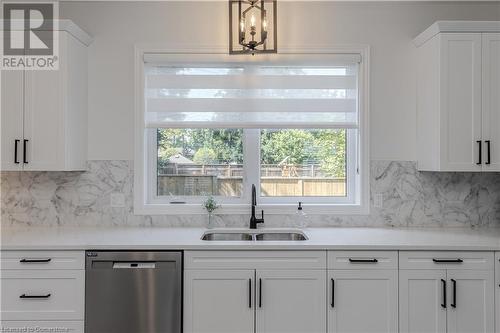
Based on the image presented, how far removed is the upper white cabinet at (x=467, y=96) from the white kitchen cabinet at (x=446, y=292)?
2.14 ft

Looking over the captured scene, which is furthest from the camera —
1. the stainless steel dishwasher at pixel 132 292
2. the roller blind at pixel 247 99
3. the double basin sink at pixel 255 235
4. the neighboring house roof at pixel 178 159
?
the neighboring house roof at pixel 178 159

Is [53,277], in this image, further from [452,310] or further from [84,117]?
[452,310]

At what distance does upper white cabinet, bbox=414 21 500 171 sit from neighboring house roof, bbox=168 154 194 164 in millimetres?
1875

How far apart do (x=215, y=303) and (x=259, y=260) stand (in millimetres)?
375

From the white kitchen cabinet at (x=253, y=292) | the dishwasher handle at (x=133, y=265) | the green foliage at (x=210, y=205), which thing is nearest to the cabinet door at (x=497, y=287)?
the white kitchen cabinet at (x=253, y=292)

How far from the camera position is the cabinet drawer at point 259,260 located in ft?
7.12

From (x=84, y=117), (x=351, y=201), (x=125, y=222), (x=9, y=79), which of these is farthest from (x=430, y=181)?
(x=9, y=79)

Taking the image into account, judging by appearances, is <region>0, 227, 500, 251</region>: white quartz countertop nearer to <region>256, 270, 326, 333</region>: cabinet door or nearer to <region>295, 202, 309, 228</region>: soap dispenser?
<region>295, 202, 309, 228</region>: soap dispenser

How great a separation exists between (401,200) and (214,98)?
1673 mm

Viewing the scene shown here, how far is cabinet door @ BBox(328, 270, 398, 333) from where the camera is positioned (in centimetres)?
216

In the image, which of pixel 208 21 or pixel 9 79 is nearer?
pixel 9 79

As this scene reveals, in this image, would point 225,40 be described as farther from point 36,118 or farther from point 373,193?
point 373,193

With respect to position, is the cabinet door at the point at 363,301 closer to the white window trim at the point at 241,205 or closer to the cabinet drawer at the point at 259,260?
the cabinet drawer at the point at 259,260

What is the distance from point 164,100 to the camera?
2.77 meters
